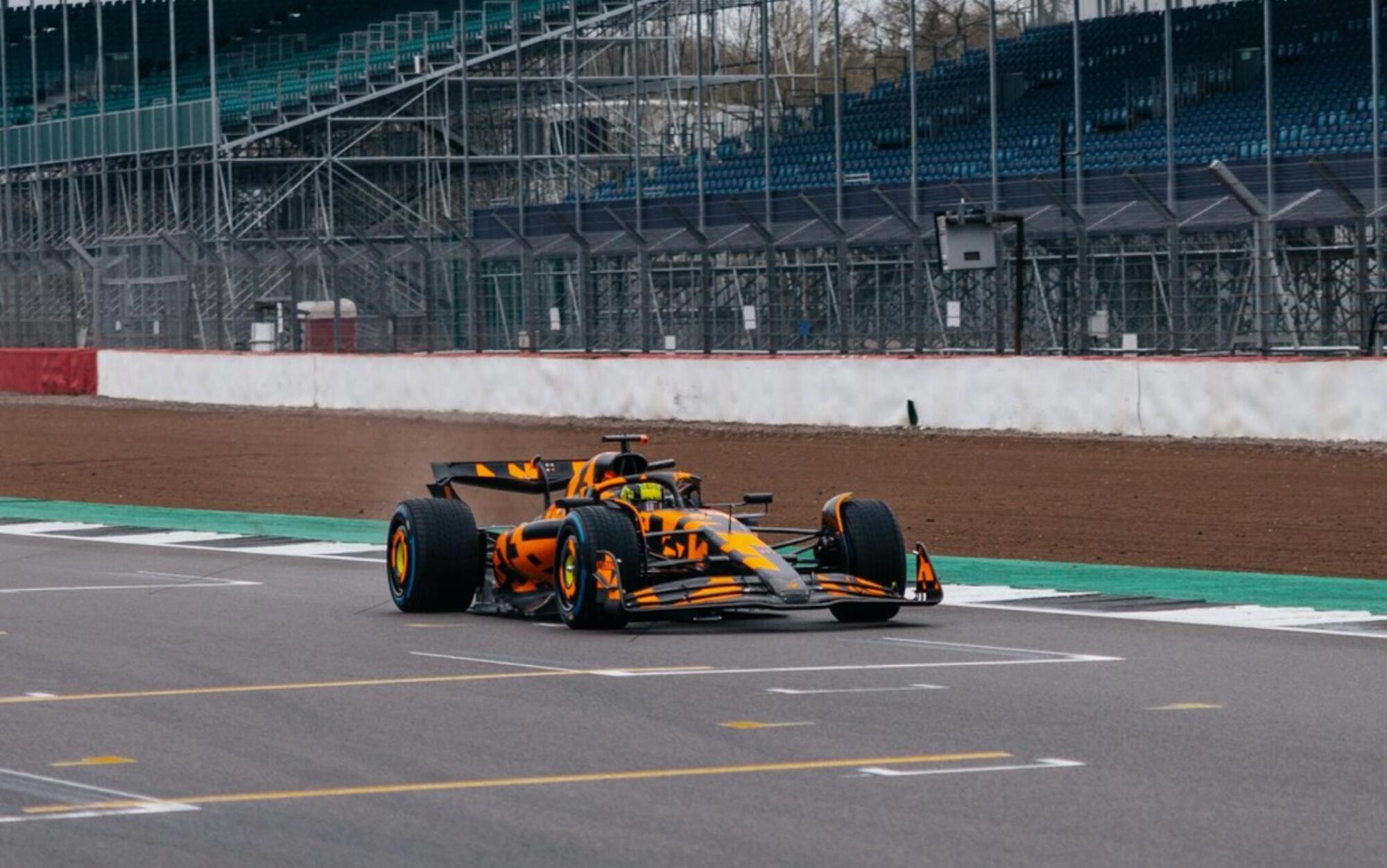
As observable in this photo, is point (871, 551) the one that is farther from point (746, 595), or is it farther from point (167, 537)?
point (167, 537)

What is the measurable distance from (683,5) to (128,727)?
4549cm

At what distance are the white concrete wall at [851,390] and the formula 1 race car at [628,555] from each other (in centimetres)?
1128

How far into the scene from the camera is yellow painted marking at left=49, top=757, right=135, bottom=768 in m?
8.56

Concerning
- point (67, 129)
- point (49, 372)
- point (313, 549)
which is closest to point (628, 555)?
point (313, 549)

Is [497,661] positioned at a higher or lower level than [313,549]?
lower

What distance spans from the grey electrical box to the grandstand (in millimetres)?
427

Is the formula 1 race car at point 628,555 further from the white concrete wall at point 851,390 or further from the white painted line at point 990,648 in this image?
the white concrete wall at point 851,390

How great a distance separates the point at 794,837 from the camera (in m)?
7.13

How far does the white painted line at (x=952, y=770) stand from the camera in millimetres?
8305

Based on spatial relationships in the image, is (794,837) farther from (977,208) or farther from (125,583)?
(977,208)

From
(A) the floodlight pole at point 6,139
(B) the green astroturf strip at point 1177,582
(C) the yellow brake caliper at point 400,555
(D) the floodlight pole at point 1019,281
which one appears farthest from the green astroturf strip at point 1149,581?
(A) the floodlight pole at point 6,139

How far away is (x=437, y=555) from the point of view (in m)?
13.8

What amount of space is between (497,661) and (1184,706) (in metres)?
3.46

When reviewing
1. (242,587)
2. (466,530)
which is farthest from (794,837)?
(242,587)
